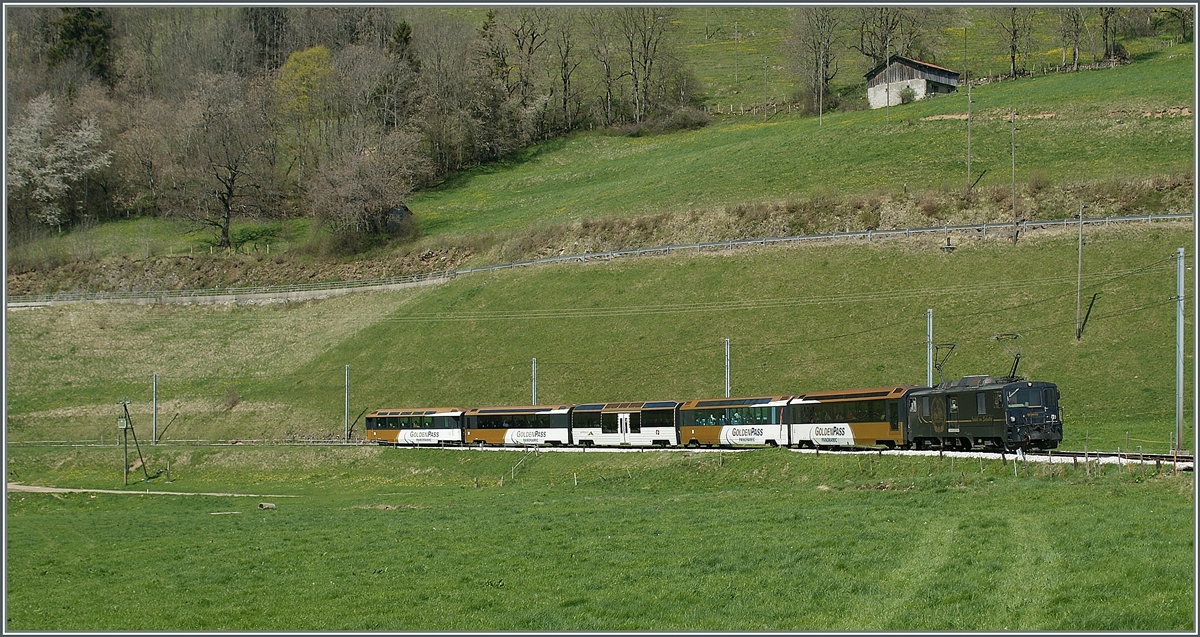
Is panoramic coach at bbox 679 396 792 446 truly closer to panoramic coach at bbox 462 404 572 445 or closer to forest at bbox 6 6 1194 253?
panoramic coach at bbox 462 404 572 445

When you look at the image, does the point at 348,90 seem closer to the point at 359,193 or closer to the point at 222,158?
the point at 222,158

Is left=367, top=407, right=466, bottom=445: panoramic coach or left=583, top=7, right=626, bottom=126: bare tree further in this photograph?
left=583, top=7, right=626, bottom=126: bare tree

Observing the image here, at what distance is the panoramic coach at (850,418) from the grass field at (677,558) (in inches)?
188

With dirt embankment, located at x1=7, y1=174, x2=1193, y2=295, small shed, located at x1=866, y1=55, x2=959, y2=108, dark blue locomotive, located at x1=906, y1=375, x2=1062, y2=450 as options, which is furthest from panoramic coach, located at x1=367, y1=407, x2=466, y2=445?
small shed, located at x1=866, y1=55, x2=959, y2=108

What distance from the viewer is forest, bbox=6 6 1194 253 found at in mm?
137125

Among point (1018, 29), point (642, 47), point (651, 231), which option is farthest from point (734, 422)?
point (642, 47)

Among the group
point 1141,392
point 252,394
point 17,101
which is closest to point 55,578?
point 1141,392

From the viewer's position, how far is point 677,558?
24219 mm

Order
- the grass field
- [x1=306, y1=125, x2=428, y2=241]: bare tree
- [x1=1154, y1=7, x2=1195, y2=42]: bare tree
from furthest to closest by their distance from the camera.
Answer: [x1=1154, y1=7, x2=1195, y2=42]: bare tree < [x1=306, y1=125, x2=428, y2=241]: bare tree < the grass field

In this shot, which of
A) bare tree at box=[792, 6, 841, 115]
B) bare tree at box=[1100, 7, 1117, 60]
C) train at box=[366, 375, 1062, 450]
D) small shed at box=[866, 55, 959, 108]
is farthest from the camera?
bare tree at box=[792, 6, 841, 115]

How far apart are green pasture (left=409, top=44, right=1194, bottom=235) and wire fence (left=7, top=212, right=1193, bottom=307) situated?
17.1 ft

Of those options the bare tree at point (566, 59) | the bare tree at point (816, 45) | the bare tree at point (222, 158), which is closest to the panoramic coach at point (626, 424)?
the bare tree at point (222, 158)

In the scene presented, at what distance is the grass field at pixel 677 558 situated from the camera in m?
19.0

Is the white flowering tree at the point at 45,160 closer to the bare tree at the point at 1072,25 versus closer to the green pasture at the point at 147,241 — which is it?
the green pasture at the point at 147,241
